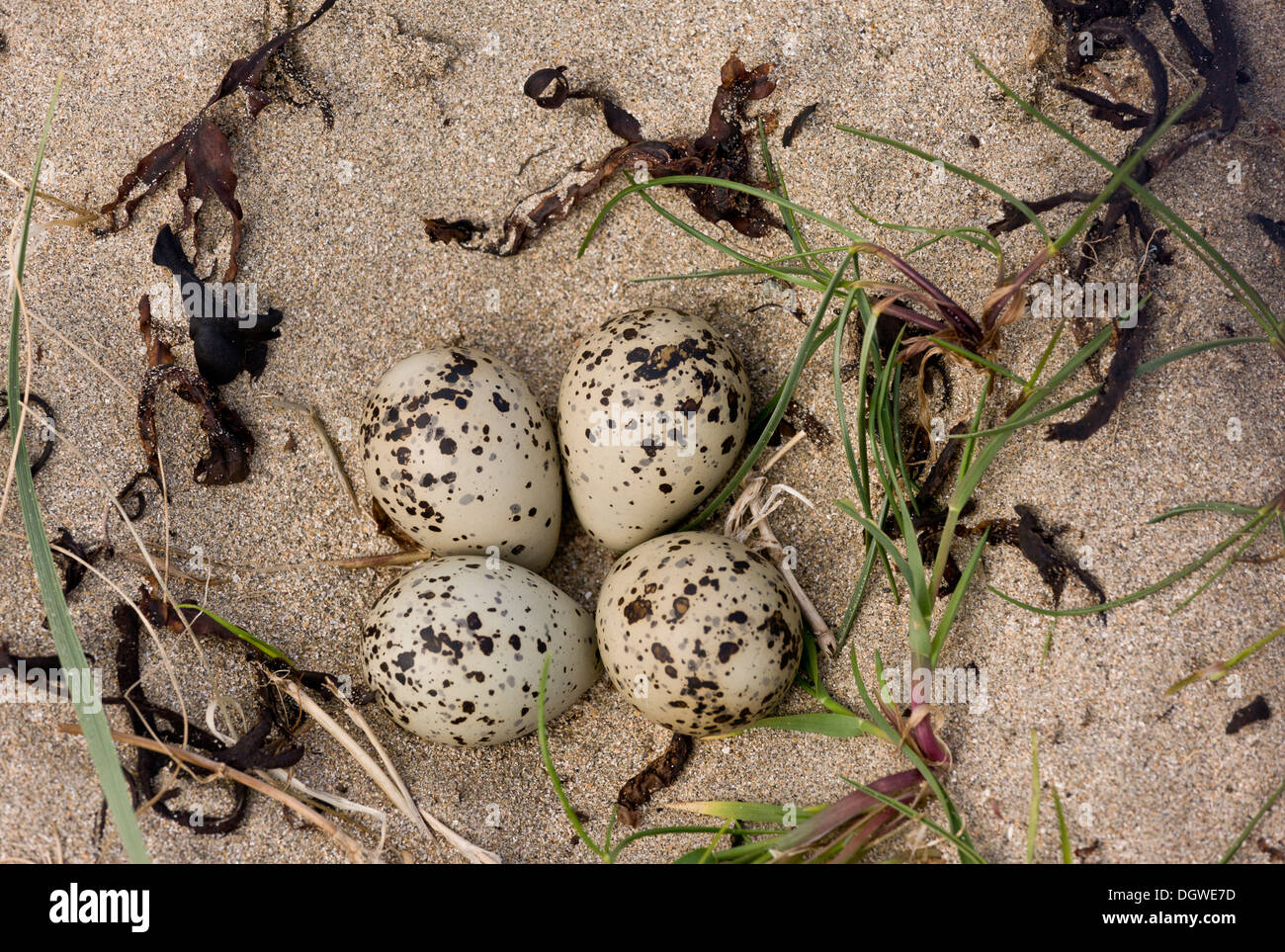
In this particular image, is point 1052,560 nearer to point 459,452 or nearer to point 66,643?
point 459,452

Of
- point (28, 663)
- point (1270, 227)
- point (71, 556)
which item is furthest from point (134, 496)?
point (1270, 227)

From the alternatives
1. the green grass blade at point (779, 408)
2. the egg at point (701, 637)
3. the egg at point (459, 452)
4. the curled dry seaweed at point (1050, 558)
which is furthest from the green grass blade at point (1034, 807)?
the egg at point (459, 452)

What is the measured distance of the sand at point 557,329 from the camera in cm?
193

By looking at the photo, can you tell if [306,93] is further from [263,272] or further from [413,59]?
[263,272]

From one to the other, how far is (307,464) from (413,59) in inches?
42.3

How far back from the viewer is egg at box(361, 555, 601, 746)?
1.91 m

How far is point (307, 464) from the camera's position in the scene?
225cm

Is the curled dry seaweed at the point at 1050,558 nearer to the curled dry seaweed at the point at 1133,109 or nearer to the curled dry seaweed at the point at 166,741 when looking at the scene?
the curled dry seaweed at the point at 1133,109

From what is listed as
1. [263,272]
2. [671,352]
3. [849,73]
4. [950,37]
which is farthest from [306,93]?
[950,37]

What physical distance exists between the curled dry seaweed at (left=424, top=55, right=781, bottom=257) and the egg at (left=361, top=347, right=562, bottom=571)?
37 centimetres

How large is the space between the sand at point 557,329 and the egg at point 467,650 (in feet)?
0.76

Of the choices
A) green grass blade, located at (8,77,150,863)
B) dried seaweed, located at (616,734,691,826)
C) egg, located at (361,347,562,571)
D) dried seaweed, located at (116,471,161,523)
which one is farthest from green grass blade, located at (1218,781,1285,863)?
dried seaweed, located at (116,471,161,523)

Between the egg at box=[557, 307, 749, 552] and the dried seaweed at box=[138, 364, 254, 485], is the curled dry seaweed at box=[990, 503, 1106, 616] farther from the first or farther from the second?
the dried seaweed at box=[138, 364, 254, 485]

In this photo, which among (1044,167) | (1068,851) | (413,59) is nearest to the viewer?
(1068,851)
